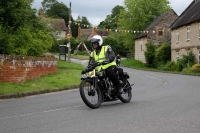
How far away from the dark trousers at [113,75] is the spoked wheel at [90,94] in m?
0.62

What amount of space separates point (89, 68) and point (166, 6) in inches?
2472

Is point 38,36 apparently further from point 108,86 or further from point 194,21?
point 194,21

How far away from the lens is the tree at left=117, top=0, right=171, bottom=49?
6744 centimetres

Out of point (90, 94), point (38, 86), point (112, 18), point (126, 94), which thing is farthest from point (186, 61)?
point (112, 18)

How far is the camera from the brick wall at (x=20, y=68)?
15.0 metres

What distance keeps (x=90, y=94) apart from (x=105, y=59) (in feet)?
3.93

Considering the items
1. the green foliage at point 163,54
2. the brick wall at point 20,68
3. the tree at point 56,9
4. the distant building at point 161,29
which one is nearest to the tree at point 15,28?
the brick wall at point 20,68

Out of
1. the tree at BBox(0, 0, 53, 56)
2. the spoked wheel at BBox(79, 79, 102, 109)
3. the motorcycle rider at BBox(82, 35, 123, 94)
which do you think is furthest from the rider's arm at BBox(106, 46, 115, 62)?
the tree at BBox(0, 0, 53, 56)

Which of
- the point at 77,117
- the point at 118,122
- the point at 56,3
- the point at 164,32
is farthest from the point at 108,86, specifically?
the point at 56,3

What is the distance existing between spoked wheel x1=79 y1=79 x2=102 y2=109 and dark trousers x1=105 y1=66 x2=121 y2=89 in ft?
2.03

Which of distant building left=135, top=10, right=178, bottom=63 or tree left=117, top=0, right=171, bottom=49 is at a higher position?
tree left=117, top=0, right=171, bottom=49

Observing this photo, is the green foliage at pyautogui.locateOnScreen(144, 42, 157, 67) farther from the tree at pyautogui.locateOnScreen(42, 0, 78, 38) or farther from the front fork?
the tree at pyautogui.locateOnScreen(42, 0, 78, 38)

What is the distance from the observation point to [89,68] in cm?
968

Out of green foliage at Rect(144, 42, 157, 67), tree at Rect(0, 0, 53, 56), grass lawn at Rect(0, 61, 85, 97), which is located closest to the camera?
grass lawn at Rect(0, 61, 85, 97)
